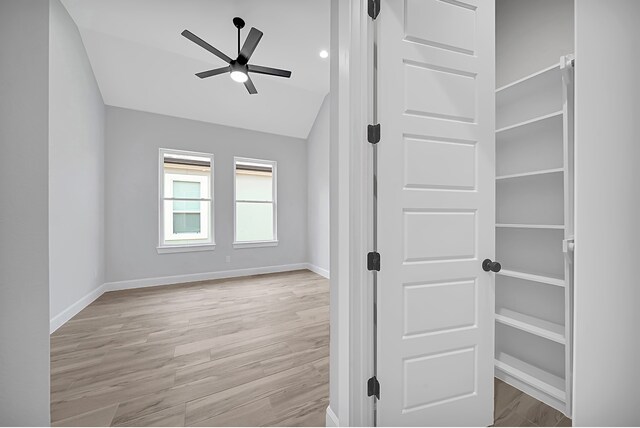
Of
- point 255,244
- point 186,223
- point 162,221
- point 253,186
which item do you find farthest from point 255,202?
point 162,221

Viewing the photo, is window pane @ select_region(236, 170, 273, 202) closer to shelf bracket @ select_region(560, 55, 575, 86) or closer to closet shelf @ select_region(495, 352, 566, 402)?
closet shelf @ select_region(495, 352, 566, 402)

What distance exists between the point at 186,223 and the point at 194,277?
102 cm

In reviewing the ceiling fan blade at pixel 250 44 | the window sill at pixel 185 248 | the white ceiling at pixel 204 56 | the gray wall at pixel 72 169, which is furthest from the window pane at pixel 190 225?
the ceiling fan blade at pixel 250 44

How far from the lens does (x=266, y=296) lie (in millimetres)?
3791

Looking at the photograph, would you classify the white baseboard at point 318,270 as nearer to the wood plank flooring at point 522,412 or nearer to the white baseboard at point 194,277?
the white baseboard at point 194,277

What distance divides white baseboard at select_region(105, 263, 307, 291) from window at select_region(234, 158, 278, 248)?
52 centimetres

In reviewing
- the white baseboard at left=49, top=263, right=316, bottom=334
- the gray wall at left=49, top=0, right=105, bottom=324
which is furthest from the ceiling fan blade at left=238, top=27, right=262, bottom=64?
the white baseboard at left=49, top=263, right=316, bottom=334

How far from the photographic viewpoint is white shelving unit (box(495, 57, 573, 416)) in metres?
1.55

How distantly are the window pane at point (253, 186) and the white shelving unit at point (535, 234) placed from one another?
4247 mm

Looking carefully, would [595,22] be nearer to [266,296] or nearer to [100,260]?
[266,296]

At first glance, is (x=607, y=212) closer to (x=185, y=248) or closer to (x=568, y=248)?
(x=568, y=248)

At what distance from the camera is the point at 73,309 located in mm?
3018

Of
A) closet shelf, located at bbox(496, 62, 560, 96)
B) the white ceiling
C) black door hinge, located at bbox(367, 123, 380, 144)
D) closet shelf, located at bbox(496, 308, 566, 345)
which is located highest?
the white ceiling

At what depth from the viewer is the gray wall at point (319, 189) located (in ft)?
16.2
